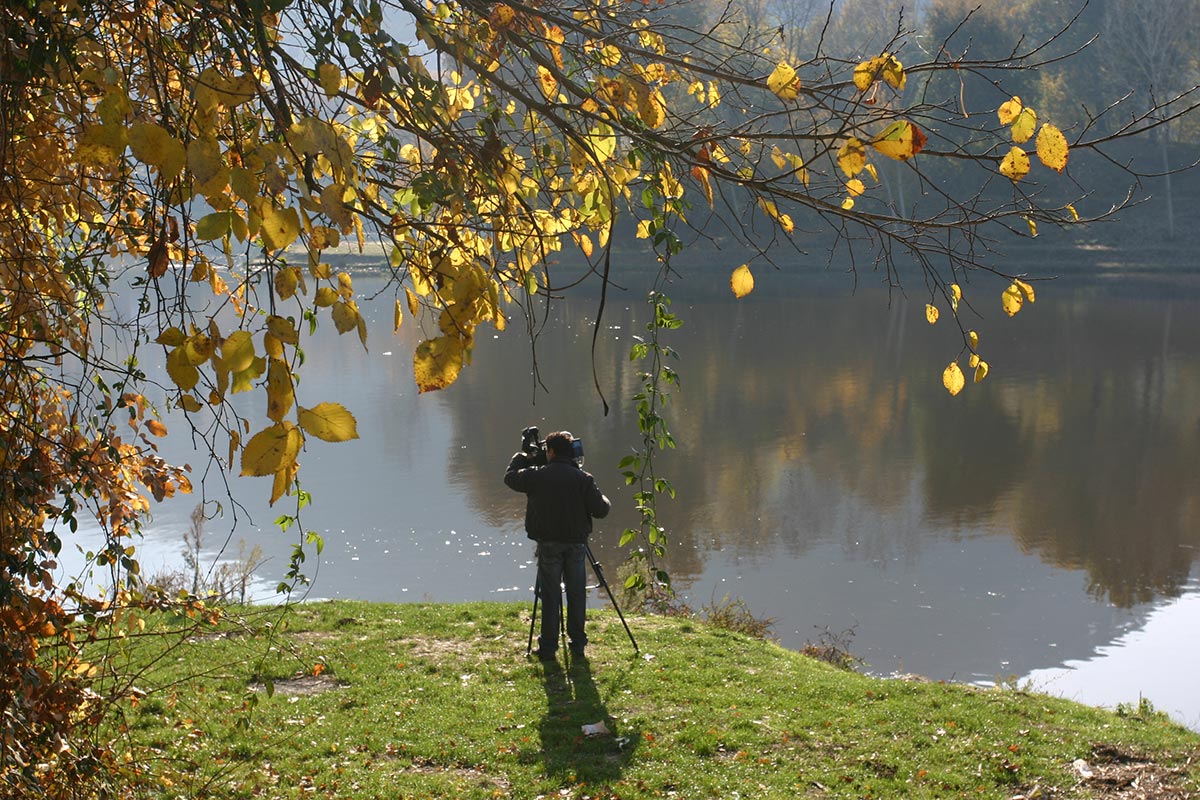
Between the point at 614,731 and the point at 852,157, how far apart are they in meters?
4.62

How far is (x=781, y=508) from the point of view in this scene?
1583 cm

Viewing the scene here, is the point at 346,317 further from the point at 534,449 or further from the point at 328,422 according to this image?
the point at 534,449

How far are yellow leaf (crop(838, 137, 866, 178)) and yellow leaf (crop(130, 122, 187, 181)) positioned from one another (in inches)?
48.1

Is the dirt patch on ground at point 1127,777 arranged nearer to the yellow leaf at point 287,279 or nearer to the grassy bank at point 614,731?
the grassy bank at point 614,731

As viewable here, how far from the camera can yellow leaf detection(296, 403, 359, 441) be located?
4.98 ft

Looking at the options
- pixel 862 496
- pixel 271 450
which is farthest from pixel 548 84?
pixel 862 496

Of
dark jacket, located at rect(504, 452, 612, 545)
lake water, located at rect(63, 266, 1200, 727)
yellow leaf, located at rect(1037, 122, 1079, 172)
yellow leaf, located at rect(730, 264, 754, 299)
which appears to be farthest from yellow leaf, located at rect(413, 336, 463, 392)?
dark jacket, located at rect(504, 452, 612, 545)

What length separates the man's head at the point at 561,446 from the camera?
745cm

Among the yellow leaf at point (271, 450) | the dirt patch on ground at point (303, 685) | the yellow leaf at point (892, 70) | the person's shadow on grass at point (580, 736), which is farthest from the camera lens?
the dirt patch on ground at point (303, 685)

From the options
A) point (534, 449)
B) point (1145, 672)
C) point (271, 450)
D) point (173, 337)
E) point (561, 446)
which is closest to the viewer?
point (271, 450)

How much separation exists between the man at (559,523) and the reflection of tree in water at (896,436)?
576cm

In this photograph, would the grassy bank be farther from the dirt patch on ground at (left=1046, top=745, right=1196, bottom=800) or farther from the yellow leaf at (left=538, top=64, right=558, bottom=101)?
the yellow leaf at (left=538, top=64, right=558, bottom=101)

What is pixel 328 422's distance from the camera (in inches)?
61.0

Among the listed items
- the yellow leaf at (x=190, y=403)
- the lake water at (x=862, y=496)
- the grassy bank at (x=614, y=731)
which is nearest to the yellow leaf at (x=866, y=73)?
the yellow leaf at (x=190, y=403)
